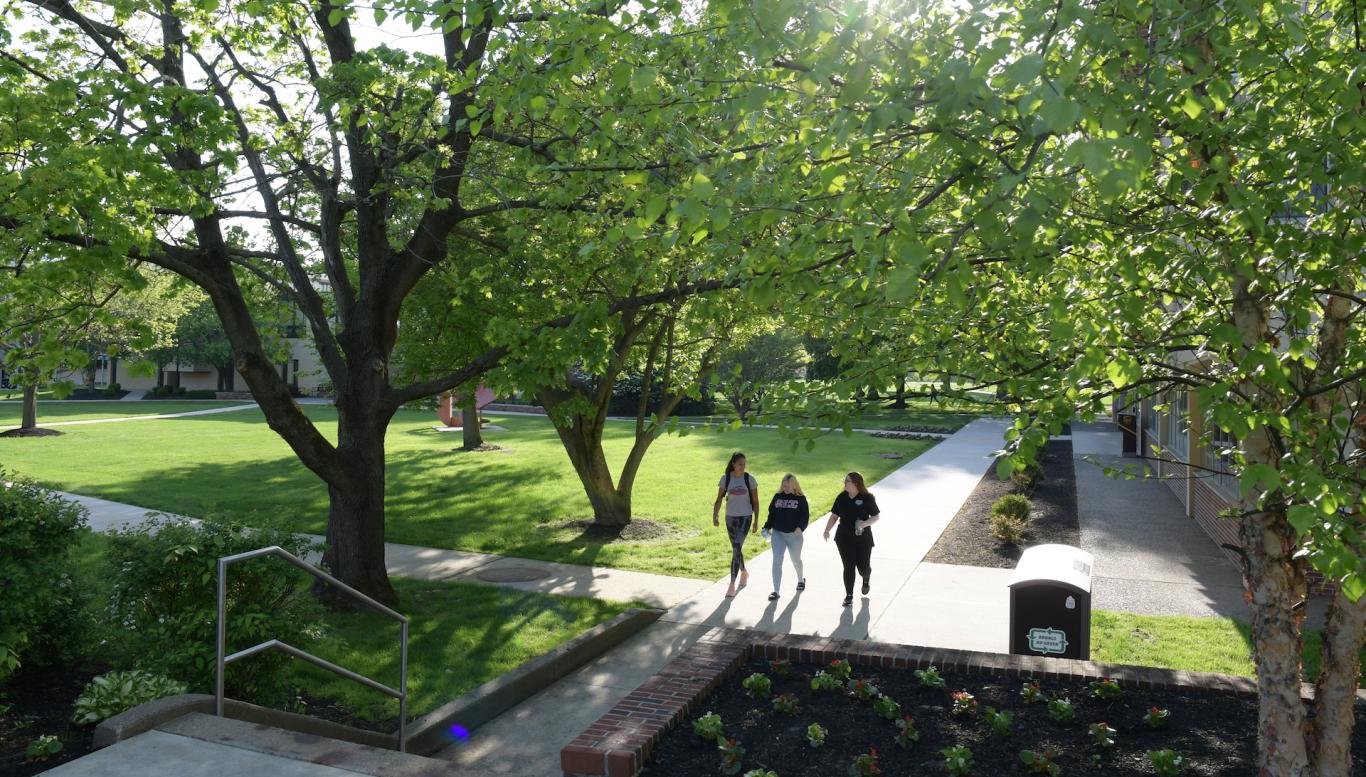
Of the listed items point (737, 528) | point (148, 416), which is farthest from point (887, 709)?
point (148, 416)

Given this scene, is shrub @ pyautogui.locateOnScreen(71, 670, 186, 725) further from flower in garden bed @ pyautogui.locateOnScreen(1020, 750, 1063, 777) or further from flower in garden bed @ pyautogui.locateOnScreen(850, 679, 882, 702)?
flower in garden bed @ pyautogui.locateOnScreen(1020, 750, 1063, 777)

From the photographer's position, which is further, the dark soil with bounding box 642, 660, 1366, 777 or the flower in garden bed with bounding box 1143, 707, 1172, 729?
the flower in garden bed with bounding box 1143, 707, 1172, 729

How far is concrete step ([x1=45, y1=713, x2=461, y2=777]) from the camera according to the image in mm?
4863

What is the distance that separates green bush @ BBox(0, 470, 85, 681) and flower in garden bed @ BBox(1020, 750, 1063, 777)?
18.4ft

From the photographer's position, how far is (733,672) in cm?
745

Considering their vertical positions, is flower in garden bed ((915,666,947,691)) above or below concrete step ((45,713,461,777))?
below

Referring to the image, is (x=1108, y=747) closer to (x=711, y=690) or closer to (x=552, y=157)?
(x=711, y=690)

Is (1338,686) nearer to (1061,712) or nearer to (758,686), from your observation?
(1061,712)

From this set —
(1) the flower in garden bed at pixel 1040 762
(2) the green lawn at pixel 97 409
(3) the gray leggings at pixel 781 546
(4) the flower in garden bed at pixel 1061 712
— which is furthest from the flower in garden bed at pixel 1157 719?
(2) the green lawn at pixel 97 409

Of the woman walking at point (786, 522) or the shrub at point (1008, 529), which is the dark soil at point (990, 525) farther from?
the woman walking at point (786, 522)

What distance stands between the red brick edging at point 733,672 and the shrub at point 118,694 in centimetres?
237

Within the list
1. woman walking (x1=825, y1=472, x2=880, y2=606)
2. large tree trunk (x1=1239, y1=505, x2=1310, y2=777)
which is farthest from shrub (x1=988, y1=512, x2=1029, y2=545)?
large tree trunk (x1=1239, y1=505, x2=1310, y2=777)

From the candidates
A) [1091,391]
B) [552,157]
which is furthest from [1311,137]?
[552,157]

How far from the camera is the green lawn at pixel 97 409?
42.4m
